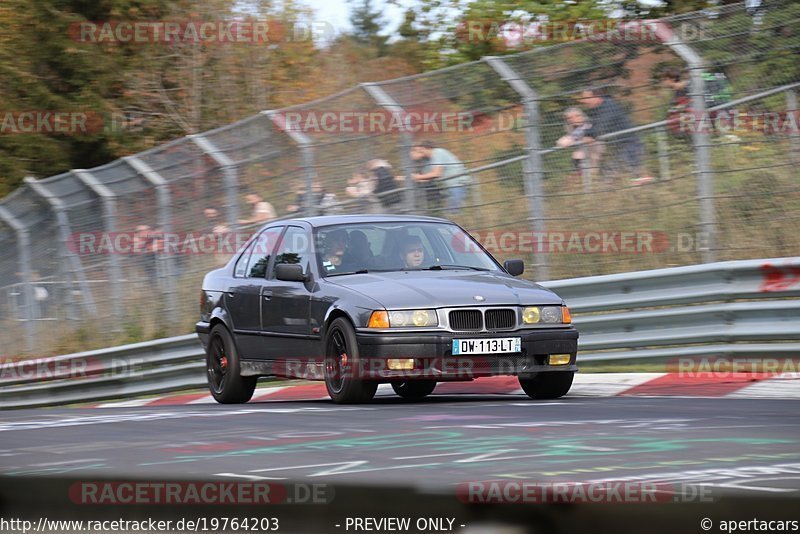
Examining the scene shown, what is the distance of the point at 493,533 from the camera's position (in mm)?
2896

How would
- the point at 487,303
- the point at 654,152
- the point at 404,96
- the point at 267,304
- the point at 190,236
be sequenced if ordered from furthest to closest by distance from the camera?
the point at 190,236, the point at 404,96, the point at 654,152, the point at 267,304, the point at 487,303

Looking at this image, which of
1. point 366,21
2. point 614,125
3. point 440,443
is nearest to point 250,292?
point 614,125

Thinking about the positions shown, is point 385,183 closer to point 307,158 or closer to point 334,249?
point 307,158

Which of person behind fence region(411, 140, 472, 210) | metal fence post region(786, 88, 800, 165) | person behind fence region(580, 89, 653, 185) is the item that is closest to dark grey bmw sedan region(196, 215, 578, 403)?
person behind fence region(580, 89, 653, 185)

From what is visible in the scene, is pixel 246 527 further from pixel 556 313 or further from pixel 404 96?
pixel 404 96

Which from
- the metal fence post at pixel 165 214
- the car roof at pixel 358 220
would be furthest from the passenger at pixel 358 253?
the metal fence post at pixel 165 214

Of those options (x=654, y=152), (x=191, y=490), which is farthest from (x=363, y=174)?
(x=191, y=490)

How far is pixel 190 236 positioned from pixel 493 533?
46.6 feet

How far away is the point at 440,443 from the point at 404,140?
7.85m

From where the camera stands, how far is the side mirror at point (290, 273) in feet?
33.9

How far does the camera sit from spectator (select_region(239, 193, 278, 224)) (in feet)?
51.0

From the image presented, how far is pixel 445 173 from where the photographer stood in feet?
44.4

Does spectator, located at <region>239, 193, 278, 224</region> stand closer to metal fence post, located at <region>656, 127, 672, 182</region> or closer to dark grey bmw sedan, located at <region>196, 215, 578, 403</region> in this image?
dark grey bmw sedan, located at <region>196, 215, 578, 403</region>

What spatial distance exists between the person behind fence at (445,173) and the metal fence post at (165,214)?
438 centimetres
